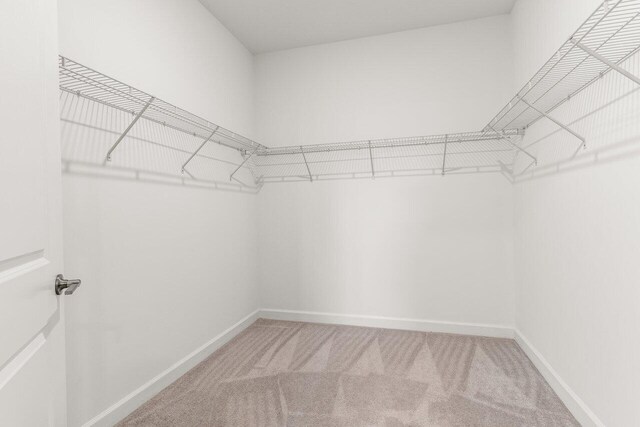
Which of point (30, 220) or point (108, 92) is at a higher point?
point (108, 92)

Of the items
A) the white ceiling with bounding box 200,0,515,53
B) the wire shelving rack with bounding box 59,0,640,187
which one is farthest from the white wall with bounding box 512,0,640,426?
the white ceiling with bounding box 200,0,515,53

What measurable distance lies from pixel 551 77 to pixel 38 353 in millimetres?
2089

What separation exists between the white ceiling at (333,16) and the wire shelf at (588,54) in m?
0.97

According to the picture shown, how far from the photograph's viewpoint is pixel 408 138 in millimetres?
2572

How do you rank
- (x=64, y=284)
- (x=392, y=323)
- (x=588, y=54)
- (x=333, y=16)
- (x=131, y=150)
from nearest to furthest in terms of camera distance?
1. (x=64, y=284)
2. (x=588, y=54)
3. (x=131, y=150)
4. (x=333, y=16)
5. (x=392, y=323)

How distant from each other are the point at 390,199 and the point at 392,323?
1.01 metres

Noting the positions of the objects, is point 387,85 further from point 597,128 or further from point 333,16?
point 597,128

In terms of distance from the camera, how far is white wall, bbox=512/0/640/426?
1.21 meters

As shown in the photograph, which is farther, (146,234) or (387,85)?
(387,85)

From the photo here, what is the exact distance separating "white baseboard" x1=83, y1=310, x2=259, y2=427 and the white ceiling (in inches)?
92.1

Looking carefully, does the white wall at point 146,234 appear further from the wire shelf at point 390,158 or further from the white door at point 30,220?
the white door at point 30,220

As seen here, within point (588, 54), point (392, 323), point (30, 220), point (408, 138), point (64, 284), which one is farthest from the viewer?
point (392, 323)

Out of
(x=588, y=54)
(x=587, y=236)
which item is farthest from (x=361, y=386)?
(x=588, y=54)

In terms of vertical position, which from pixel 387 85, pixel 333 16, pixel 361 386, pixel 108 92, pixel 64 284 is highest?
pixel 333 16
